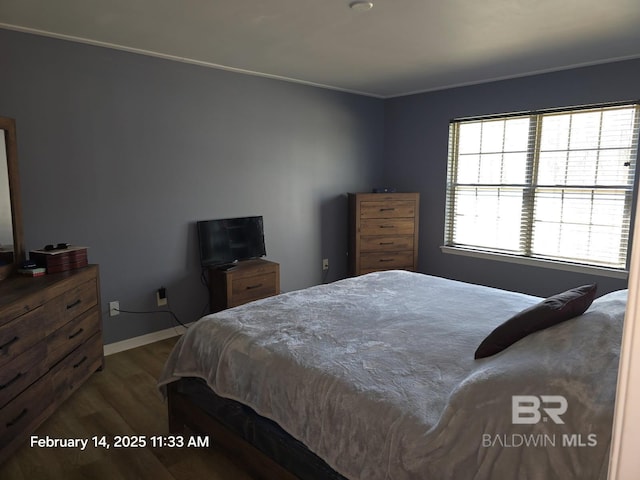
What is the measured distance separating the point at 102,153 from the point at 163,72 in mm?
835

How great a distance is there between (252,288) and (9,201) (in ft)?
6.18

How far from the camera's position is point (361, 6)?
7.93 feet

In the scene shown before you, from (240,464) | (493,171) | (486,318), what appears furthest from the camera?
(493,171)

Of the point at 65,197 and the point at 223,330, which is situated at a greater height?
the point at 65,197

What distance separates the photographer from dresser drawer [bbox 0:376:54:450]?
80.9 inches

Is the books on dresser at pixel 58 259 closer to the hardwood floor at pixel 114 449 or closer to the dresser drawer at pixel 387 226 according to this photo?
the hardwood floor at pixel 114 449

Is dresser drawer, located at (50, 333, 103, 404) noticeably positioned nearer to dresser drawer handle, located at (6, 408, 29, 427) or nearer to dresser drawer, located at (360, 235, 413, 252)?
dresser drawer handle, located at (6, 408, 29, 427)

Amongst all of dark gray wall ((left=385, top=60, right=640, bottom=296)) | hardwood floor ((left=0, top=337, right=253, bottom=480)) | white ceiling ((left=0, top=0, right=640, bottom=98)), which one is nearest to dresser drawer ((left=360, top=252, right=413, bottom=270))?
dark gray wall ((left=385, top=60, right=640, bottom=296))

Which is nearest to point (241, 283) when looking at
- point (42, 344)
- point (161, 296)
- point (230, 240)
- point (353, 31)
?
point (230, 240)

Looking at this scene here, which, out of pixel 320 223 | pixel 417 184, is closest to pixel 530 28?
pixel 417 184

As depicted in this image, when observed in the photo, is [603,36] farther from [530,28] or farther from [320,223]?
[320,223]

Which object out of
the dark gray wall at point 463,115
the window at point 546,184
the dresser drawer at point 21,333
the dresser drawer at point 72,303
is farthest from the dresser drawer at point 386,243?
the dresser drawer at point 21,333

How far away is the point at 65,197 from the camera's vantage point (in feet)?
10.2

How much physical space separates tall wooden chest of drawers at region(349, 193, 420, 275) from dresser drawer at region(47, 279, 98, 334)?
2.65 meters
